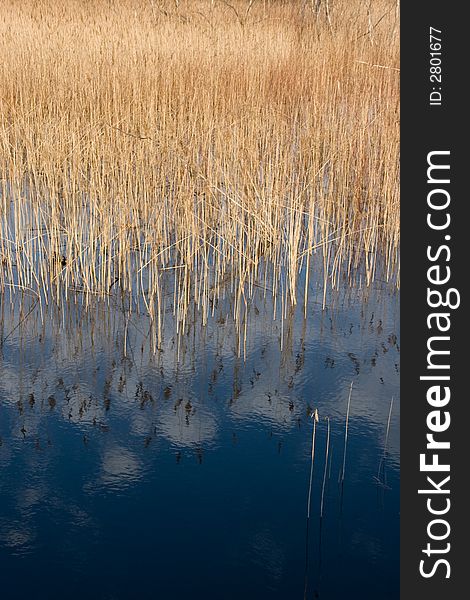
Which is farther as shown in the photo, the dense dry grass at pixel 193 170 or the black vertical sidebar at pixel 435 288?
the dense dry grass at pixel 193 170

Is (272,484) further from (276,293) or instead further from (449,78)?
(449,78)

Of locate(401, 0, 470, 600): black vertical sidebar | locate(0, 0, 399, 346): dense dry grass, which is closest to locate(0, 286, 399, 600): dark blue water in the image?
locate(401, 0, 470, 600): black vertical sidebar

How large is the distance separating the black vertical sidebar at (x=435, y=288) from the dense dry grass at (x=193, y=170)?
0.75 m

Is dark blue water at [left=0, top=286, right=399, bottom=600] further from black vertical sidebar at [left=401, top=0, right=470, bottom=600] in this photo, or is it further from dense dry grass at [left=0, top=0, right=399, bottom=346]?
dense dry grass at [left=0, top=0, right=399, bottom=346]

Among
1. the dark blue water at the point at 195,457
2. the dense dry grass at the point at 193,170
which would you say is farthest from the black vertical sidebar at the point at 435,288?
the dense dry grass at the point at 193,170

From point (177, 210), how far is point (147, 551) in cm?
240

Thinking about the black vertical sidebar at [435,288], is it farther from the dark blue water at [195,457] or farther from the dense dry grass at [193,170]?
the dense dry grass at [193,170]

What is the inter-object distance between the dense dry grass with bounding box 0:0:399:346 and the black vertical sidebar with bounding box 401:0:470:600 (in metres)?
0.75

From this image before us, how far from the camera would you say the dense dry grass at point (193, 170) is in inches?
156

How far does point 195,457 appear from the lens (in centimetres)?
268

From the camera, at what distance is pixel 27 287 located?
12.7ft

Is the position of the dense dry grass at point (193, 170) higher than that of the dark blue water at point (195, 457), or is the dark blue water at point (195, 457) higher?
the dense dry grass at point (193, 170)

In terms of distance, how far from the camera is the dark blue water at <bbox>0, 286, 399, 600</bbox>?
7.21ft

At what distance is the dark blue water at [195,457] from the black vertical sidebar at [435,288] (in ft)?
0.57
